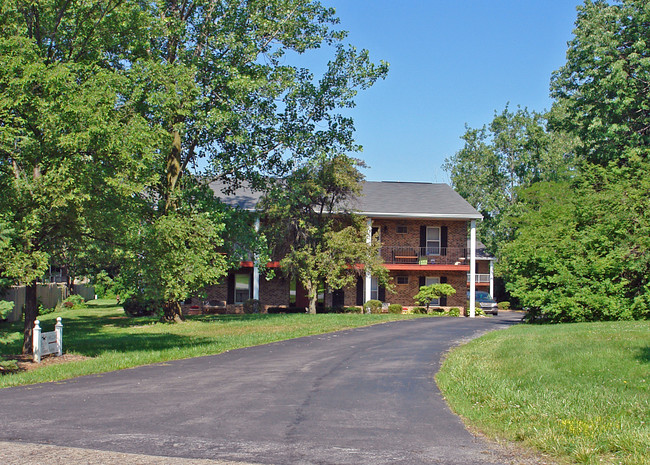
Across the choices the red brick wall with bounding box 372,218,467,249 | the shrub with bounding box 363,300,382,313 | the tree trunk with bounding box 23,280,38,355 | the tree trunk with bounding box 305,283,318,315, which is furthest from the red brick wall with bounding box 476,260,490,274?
the tree trunk with bounding box 23,280,38,355

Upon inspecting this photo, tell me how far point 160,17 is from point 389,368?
17.7 m

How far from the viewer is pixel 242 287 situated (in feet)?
133

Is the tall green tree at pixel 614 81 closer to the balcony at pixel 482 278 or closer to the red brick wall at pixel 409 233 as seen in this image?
the red brick wall at pixel 409 233

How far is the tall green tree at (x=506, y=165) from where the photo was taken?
50.7m

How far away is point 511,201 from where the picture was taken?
5491cm

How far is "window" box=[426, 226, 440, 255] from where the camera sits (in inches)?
1650

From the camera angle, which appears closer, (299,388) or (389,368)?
(299,388)

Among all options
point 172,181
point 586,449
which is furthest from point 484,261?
point 586,449

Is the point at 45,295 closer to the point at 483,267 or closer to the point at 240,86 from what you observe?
the point at 240,86

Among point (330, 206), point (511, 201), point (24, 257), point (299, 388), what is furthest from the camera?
point (511, 201)

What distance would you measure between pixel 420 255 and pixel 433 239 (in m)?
1.50

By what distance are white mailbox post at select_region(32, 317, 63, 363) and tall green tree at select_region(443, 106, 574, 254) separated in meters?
40.1

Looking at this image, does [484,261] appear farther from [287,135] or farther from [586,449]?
[586,449]

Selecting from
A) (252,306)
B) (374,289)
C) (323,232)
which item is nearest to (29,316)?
(323,232)
